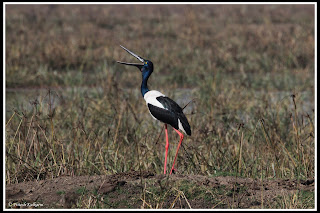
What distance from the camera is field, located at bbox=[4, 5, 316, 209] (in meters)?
4.49

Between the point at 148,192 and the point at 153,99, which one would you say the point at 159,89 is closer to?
the point at 153,99

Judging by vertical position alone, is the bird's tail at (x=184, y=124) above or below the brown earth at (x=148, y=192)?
above

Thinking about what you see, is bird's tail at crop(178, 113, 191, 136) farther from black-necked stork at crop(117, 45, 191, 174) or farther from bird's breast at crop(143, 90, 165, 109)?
bird's breast at crop(143, 90, 165, 109)

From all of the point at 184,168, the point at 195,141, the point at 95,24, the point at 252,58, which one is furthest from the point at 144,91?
the point at 95,24

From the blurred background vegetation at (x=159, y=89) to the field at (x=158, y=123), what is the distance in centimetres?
3

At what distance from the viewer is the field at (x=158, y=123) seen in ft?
14.7

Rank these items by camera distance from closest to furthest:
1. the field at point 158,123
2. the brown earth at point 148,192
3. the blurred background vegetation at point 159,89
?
the brown earth at point 148,192
the field at point 158,123
the blurred background vegetation at point 159,89

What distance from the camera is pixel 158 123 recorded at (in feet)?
24.6

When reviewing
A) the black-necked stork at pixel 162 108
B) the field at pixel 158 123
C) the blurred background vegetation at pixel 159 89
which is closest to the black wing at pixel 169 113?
the black-necked stork at pixel 162 108

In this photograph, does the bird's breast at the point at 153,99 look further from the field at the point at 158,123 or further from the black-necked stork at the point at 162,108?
the field at the point at 158,123

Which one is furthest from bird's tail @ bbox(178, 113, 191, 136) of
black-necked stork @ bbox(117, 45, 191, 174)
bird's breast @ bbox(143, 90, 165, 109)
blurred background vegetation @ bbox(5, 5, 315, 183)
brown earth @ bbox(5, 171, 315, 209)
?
blurred background vegetation @ bbox(5, 5, 315, 183)

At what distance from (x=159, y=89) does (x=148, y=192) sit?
186 inches

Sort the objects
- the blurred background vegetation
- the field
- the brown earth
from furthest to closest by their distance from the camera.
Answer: the blurred background vegetation
the field
the brown earth

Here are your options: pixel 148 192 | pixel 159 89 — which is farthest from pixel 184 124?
pixel 159 89
